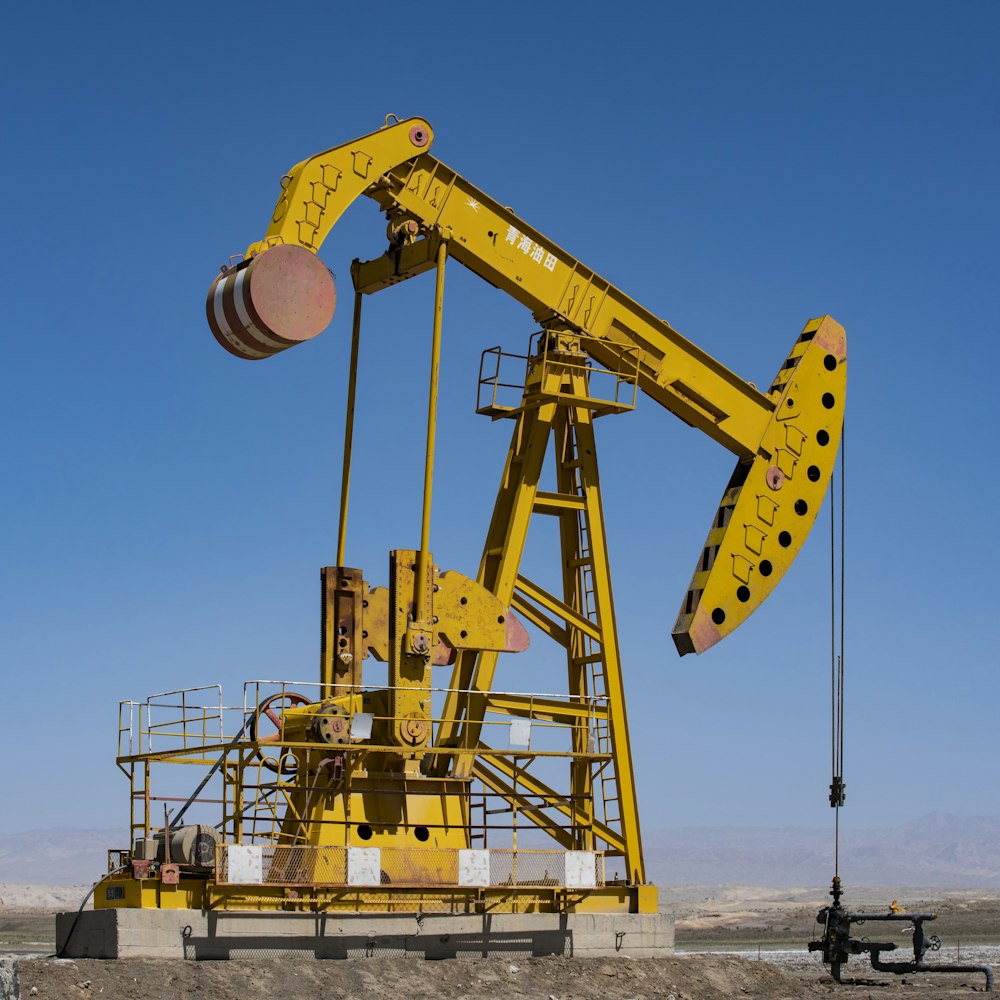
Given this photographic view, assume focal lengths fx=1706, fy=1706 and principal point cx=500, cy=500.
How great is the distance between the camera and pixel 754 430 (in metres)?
19.8

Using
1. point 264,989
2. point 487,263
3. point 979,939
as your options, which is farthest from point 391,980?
point 979,939

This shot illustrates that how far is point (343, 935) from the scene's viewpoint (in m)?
15.1

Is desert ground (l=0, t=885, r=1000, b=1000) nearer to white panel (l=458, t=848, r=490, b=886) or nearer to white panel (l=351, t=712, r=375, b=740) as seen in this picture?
white panel (l=458, t=848, r=490, b=886)

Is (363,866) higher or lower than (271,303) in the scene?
lower

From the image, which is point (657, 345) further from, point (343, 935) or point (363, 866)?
point (343, 935)

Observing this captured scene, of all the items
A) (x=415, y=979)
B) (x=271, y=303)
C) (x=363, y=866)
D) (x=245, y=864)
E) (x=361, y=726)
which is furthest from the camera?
(x=271, y=303)

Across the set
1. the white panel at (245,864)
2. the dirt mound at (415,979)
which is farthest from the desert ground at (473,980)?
the white panel at (245,864)

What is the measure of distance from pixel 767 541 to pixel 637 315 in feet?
9.86

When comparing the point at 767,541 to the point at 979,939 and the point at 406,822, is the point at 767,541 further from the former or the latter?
the point at 979,939

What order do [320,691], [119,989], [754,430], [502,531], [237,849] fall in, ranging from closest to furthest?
1. [119,989]
2. [237,849]
3. [320,691]
4. [502,531]
5. [754,430]

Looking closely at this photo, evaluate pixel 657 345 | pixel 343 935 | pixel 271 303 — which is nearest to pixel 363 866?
pixel 343 935

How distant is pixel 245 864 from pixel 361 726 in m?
1.64

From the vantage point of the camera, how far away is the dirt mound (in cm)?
1365

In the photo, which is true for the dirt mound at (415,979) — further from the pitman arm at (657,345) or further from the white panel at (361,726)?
the pitman arm at (657,345)
